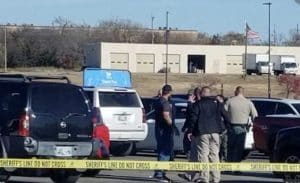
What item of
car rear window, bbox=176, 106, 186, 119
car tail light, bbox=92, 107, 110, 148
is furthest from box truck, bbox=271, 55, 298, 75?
car tail light, bbox=92, 107, 110, 148

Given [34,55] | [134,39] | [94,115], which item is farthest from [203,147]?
[134,39]

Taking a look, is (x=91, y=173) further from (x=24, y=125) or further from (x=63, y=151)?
(x=24, y=125)

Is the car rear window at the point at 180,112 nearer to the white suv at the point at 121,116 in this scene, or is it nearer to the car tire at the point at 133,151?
the white suv at the point at 121,116

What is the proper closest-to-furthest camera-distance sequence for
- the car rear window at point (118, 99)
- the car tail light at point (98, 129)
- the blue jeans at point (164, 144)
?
the car tail light at point (98, 129)
the blue jeans at point (164, 144)
the car rear window at point (118, 99)

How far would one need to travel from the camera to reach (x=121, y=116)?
25.4 meters

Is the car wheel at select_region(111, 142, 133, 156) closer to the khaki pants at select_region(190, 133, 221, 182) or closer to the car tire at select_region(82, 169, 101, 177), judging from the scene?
the car tire at select_region(82, 169, 101, 177)

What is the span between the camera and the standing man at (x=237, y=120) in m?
20.6

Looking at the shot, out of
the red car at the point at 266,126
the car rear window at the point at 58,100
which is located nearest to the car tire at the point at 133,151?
the red car at the point at 266,126

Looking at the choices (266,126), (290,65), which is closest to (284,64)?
(290,65)

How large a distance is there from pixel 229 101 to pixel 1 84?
5.73 meters

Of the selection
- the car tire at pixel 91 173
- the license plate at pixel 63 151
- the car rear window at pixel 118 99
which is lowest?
the car tire at pixel 91 173

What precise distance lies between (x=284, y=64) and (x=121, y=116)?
88223 mm

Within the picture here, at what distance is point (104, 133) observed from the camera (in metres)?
19.1

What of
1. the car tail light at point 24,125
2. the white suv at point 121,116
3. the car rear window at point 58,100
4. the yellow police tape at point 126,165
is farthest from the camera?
the white suv at point 121,116
